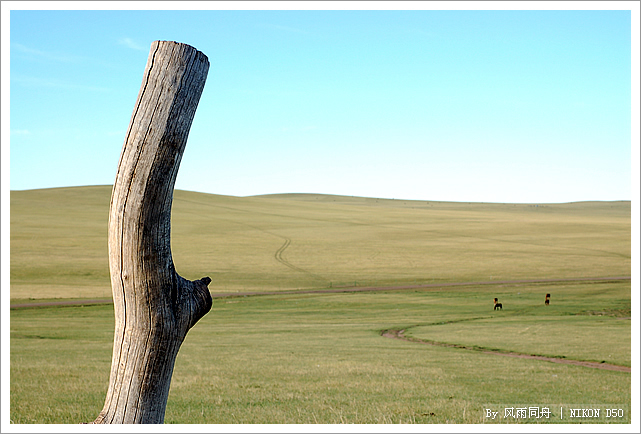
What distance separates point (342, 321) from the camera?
3347 cm

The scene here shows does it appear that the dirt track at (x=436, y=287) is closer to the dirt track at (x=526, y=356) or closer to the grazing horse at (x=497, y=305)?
the dirt track at (x=526, y=356)

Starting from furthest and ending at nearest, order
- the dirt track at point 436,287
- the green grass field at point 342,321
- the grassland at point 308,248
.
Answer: the grassland at point 308,248, the dirt track at point 436,287, the green grass field at point 342,321

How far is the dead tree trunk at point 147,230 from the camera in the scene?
8.63 ft

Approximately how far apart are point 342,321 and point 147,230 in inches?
1241

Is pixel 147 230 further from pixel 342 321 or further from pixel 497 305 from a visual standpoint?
pixel 497 305

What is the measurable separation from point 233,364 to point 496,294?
33.1 metres

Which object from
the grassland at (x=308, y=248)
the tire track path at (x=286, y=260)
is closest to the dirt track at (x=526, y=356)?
the grassland at (x=308, y=248)

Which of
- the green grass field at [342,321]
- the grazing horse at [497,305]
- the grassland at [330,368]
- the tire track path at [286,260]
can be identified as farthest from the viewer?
the tire track path at [286,260]

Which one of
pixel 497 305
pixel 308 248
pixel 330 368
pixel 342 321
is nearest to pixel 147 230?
pixel 330 368

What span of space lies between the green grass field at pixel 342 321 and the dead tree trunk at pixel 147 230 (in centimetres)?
735

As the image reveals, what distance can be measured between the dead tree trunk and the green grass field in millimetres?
7351

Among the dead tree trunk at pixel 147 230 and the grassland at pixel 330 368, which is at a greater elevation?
the dead tree trunk at pixel 147 230

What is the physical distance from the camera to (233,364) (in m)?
17.0

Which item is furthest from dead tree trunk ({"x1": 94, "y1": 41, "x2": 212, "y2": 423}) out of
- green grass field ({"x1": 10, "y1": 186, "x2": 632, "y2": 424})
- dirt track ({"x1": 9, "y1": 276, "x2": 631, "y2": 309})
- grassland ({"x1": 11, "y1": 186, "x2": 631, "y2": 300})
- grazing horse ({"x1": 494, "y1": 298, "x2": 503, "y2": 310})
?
grassland ({"x1": 11, "y1": 186, "x2": 631, "y2": 300})
